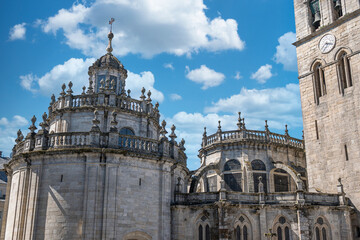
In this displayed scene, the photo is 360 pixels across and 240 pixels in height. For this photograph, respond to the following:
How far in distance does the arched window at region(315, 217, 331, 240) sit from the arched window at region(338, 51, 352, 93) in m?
10.9

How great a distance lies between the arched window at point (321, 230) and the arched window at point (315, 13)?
17.9m

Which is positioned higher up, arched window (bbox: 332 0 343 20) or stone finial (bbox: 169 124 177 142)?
arched window (bbox: 332 0 343 20)

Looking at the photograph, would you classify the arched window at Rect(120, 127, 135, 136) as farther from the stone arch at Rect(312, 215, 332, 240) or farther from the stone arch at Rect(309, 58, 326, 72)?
the stone arch at Rect(309, 58, 326, 72)

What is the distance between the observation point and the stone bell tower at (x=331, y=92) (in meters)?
32.2

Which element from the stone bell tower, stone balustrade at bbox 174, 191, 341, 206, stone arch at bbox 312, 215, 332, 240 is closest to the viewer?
stone balustrade at bbox 174, 191, 341, 206

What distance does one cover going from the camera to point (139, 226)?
2642 centimetres

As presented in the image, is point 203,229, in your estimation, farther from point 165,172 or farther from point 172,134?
point 172,134

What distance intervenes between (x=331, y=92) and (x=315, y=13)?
8164 mm

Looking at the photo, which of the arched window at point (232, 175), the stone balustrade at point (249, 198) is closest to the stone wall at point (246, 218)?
the stone balustrade at point (249, 198)

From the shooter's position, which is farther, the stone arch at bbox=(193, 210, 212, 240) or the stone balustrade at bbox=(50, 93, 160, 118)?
the stone balustrade at bbox=(50, 93, 160, 118)

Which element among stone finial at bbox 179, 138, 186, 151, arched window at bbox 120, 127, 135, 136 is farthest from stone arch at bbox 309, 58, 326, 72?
arched window at bbox 120, 127, 135, 136

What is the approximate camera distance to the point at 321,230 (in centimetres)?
2922

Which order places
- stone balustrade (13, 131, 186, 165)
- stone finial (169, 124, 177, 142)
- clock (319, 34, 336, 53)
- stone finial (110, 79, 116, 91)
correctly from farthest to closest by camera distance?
clock (319, 34, 336, 53), stone finial (110, 79, 116, 91), stone finial (169, 124, 177, 142), stone balustrade (13, 131, 186, 165)

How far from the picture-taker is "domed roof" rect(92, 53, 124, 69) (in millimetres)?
35094
